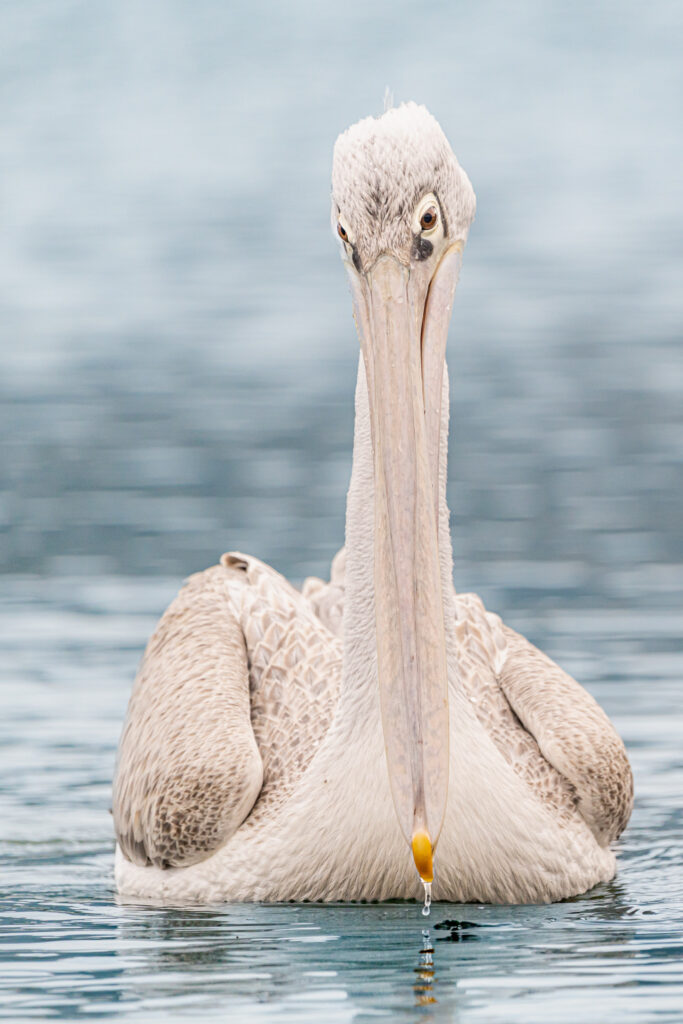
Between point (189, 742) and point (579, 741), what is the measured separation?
1.16 meters

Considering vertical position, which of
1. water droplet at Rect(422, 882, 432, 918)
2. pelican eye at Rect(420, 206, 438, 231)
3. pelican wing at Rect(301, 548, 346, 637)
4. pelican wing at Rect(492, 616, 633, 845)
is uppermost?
pelican eye at Rect(420, 206, 438, 231)

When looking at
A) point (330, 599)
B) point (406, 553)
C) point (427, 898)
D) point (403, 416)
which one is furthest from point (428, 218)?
point (330, 599)

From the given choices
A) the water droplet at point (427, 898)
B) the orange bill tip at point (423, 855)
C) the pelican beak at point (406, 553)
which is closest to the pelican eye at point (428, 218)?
the pelican beak at point (406, 553)

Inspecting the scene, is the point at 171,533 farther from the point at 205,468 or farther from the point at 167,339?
the point at 167,339

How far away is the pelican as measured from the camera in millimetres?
5496

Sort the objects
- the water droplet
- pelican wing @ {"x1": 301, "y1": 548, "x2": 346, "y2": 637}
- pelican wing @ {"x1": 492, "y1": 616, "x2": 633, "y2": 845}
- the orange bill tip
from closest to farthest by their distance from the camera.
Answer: the orange bill tip
the water droplet
pelican wing @ {"x1": 492, "y1": 616, "x2": 633, "y2": 845}
pelican wing @ {"x1": 301, "y1": 548, "x2": 346, "y2": 637}

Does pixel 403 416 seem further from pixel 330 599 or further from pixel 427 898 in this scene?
pixel 330 599

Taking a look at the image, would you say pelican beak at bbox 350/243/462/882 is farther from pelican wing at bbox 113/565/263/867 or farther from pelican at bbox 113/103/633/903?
pelican wing at bbox 113/565/263/867

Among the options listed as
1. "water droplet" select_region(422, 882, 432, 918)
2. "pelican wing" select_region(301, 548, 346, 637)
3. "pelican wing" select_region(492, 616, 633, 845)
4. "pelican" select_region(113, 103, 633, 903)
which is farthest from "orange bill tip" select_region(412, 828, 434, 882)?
"pelican wing" select_region(301, 548, 346, 637)

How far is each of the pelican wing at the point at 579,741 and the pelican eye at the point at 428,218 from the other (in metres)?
1.77

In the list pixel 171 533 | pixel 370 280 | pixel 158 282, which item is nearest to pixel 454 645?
pixel 370 280

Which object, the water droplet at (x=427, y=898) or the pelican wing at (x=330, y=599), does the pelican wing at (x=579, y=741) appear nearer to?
the water droplet at (x=427, y=898)

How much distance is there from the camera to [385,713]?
5.48m

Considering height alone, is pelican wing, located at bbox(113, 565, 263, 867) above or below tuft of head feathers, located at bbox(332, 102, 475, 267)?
below
